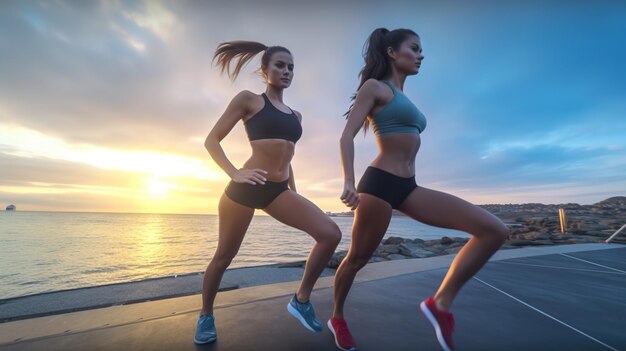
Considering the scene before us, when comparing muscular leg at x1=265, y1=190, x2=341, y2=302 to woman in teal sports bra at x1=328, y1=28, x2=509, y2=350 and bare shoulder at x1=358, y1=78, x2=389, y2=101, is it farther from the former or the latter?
bare shoulder at x1=358, y1=78, x2=389, y2=101

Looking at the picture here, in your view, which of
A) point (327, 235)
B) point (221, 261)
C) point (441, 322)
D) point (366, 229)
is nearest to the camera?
point (441, 322)

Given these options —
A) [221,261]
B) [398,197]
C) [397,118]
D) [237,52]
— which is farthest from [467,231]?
[237,52]

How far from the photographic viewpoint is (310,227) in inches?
77.1

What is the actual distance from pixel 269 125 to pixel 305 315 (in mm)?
1407

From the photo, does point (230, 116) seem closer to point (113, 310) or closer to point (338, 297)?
point (338, 297)

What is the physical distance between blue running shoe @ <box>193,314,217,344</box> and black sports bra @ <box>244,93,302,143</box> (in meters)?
1.38

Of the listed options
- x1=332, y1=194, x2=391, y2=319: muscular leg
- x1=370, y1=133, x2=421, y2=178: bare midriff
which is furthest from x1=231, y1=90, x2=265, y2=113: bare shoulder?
x1=332, y1=194, x2=391, y2=319: muscular leg

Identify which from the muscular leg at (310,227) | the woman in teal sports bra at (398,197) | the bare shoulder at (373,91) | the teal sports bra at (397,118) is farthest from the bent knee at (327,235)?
the bare shoulder at (373,91)

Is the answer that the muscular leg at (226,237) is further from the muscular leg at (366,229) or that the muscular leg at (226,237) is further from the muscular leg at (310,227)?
the muscular leg at (366,229)

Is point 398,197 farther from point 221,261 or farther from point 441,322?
point 221,261

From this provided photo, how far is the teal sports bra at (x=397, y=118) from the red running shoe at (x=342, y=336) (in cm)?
136

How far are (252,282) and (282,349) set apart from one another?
10.9 feet

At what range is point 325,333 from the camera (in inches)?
83.0

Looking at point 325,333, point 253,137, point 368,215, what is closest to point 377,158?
point 368,215
